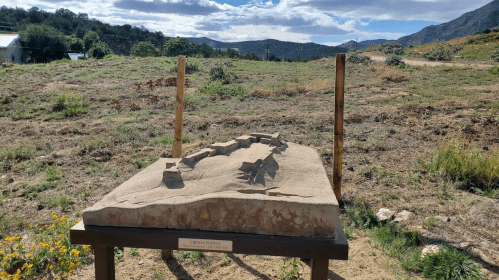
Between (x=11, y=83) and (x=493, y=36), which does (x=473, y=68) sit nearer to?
(x=493, y=36)

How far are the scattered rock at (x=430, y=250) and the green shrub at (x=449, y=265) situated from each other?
0.17 ft

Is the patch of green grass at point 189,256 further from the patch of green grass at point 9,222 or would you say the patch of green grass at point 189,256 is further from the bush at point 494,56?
the bush at point 494,56

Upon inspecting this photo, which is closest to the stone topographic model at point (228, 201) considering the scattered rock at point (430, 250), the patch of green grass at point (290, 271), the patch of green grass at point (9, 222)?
the patch of green grass at point (290, 271)

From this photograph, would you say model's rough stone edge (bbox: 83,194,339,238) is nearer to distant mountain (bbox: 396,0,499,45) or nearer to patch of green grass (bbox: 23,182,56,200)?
patch of green grass (bbox: 23,182,56,200)

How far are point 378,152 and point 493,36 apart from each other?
2764 cm

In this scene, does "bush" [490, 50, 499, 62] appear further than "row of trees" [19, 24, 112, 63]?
No

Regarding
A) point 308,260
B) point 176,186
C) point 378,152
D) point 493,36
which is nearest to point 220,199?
point 176,186

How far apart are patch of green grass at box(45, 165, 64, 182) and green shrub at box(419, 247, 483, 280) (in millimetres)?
5651

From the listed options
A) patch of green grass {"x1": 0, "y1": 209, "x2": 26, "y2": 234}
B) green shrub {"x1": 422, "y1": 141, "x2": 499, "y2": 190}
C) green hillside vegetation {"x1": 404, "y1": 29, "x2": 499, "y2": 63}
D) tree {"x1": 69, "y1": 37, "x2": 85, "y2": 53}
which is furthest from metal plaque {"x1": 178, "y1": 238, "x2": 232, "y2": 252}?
tree {"x1": 69, "y1": 37, "x2": 85, "y2": 53}

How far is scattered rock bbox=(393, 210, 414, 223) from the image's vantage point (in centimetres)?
Answer: 436

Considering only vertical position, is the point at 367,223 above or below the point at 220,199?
below

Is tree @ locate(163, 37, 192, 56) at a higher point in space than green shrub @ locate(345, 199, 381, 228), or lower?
higher

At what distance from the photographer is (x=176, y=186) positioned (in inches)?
104

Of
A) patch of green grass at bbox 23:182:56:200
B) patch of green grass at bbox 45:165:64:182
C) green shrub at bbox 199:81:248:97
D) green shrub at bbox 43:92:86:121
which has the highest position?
green shrub at bbox 199:81:248:97
